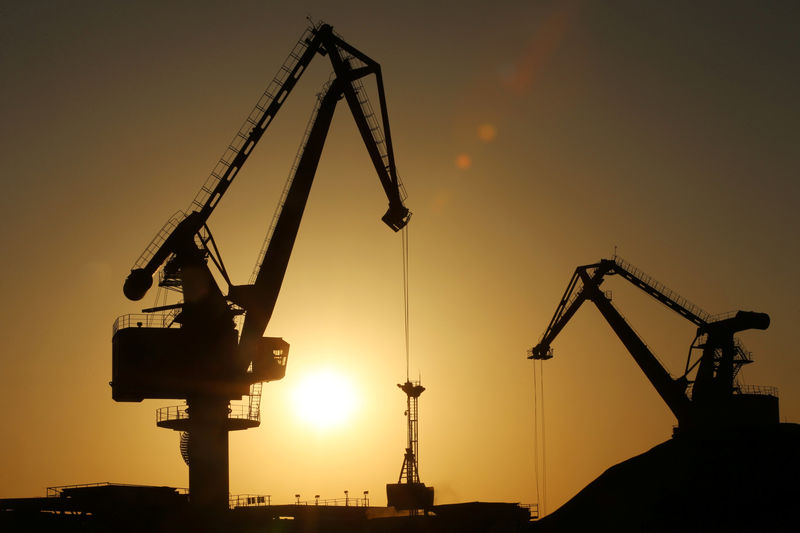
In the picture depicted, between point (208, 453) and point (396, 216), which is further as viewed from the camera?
point (396, 216)

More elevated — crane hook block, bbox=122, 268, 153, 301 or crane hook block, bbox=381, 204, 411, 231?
crane hook block, bbox=381, 204, 411, 231

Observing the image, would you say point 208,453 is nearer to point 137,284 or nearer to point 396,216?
point 137,284

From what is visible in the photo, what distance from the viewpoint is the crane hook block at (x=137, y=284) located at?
51.4 metres

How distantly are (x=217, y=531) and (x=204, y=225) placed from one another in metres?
16.4

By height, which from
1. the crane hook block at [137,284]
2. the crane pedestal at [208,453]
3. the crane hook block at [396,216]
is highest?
the crane hook block at [396,216]

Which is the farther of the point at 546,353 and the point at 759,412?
the point at 546,353

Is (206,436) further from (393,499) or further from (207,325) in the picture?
(393,499)

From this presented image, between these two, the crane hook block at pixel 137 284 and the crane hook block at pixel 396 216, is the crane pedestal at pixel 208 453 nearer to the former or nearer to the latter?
the crane hook block at pixel 137 284

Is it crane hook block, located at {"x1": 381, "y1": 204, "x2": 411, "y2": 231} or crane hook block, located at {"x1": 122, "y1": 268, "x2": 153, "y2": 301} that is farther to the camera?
crane hook block, located at {"x1": 381, "y1": 204, "x2": 411, "y2": 231}

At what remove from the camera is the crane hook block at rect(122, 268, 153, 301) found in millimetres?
51375

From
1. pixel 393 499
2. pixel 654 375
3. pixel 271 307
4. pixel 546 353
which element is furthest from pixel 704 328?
pixel 271 307

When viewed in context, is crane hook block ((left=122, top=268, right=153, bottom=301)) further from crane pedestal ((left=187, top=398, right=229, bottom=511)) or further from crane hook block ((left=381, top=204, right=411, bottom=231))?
crane hook block ((left=381, top=204, right=411, bottom=231))

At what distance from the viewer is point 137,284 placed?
51.4m

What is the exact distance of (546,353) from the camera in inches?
3248
